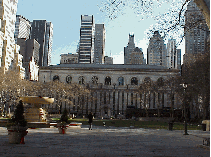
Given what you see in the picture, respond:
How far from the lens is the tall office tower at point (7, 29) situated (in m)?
80.9

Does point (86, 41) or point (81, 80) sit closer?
point (81, 80)

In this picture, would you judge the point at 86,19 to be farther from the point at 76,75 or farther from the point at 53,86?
the point at 53,86

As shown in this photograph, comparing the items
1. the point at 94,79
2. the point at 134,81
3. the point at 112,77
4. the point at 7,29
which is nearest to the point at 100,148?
the point at 94,79

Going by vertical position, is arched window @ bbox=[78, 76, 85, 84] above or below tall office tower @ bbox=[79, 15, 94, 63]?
below

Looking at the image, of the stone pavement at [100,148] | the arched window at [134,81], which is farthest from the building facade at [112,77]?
the stone pavement at [100,148]

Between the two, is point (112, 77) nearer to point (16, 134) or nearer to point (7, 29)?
point (7, 29)

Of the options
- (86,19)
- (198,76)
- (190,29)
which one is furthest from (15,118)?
(86,19)

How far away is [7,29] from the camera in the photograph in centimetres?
8881

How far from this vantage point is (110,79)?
90375 millimetres

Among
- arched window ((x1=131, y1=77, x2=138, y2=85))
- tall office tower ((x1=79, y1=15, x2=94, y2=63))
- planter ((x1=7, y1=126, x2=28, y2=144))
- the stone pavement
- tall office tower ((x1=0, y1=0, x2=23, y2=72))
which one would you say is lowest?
the stone pavement

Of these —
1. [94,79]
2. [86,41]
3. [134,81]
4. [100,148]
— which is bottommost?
[100,148]

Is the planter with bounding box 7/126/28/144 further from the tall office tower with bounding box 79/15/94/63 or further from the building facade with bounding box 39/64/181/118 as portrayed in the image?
the tall office tower with bounding box 79/15/94/63

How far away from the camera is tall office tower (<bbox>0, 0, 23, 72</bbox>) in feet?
266

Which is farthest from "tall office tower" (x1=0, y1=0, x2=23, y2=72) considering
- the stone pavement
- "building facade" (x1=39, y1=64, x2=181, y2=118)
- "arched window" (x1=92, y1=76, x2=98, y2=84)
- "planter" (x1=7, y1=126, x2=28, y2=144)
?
"planter" (x1=7, y1=126, x2=28, y2=144)
